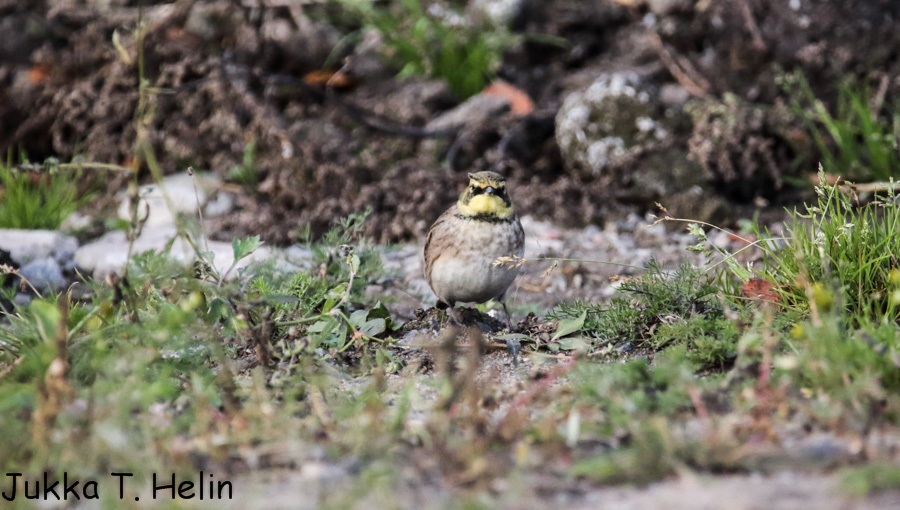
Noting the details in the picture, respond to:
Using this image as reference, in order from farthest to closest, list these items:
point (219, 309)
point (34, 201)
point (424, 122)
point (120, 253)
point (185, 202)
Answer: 1. point (424, 122)
2. point (185, 202)
3. point (34, 201)
4. point (120, 253)
5. point (219, 309)

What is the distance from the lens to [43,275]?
553 cm

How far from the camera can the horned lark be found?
14.5ft

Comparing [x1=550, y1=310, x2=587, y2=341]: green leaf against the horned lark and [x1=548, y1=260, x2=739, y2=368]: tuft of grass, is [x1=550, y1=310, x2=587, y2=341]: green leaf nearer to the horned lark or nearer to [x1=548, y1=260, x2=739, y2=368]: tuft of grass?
[x1=548, y1=260, x2=739, y2=368]: tuft of grass

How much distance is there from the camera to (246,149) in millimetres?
7715

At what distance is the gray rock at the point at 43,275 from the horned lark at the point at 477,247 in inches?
94.8

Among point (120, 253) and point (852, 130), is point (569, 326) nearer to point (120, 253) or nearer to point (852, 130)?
point (120, 253)

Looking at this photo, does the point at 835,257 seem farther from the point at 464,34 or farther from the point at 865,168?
the point at 464,34

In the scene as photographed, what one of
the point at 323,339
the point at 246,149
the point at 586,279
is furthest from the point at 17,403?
the point at 246,149

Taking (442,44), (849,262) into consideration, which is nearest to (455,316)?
(849,262)

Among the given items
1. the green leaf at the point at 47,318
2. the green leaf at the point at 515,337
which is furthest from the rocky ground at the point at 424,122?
the green leaf at the point at 47,318

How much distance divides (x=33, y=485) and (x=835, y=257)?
10.4ft

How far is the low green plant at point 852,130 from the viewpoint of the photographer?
6.38 metres

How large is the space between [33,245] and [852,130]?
18.9 ft

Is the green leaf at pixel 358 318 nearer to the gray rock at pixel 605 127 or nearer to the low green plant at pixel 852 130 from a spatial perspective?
the gray rock at pixel 605 127
